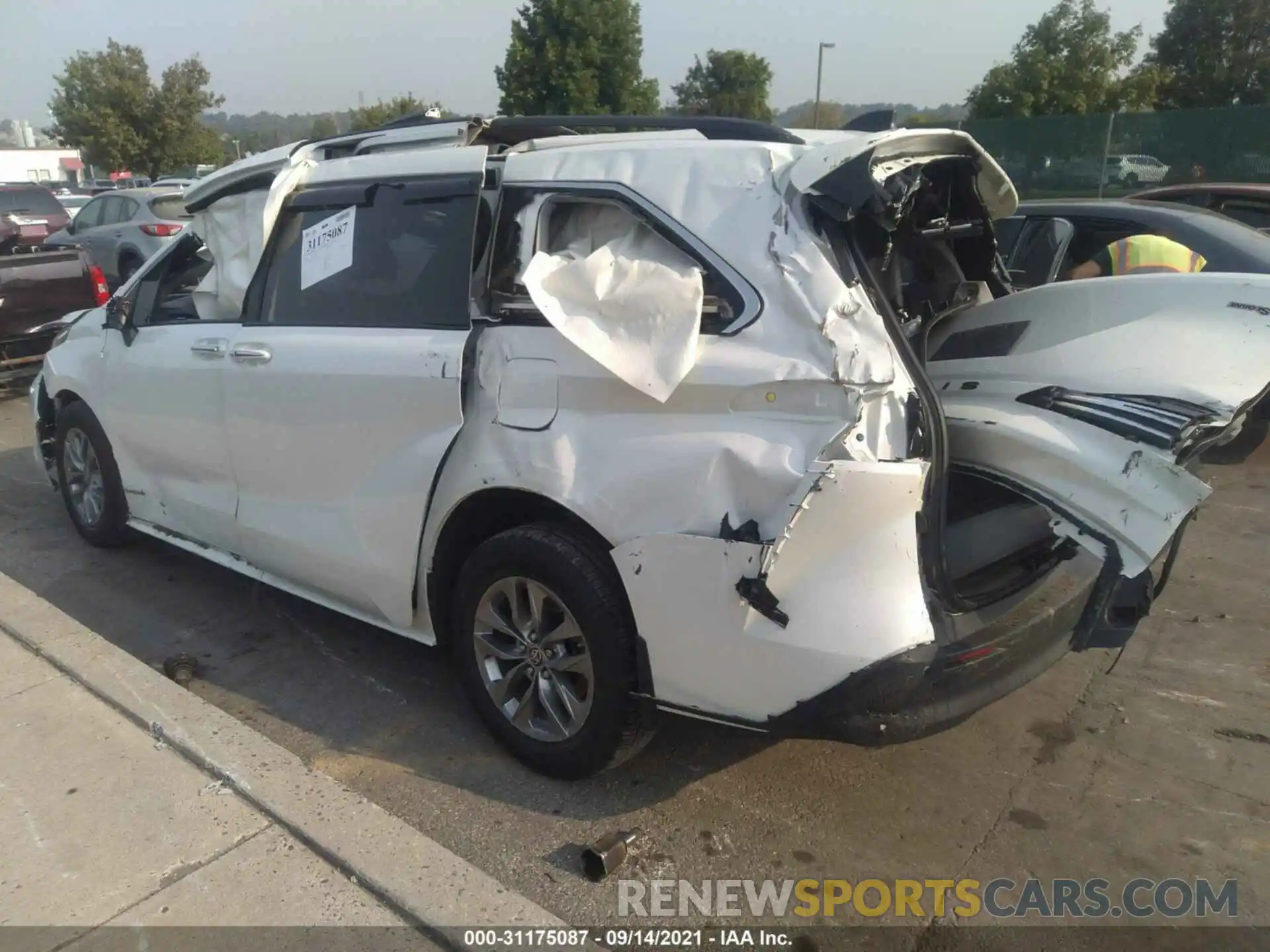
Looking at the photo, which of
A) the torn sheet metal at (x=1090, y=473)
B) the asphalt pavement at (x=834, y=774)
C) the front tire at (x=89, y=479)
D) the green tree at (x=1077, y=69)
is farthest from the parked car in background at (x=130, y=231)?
the green tree at (x=1077, y=69)

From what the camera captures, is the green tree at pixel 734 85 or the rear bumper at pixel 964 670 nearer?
the rear bumper at pixel 964 670

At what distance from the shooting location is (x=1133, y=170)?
21828 mm

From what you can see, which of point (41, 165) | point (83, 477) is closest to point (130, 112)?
point (83, 477)

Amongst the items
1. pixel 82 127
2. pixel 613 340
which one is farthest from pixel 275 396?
pixel 82 127

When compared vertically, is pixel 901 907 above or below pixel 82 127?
below

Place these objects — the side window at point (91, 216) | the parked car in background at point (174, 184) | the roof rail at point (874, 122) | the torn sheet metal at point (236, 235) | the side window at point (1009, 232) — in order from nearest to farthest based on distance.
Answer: the roof rail at point (874, 122) < the torn sheet metal at point (236, 235) < the side window at point (1009, 232) < the side window at point (91, 216) < the parked car in background at point (174, 184)

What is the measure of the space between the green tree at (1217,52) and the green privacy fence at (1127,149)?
1208 centimetres

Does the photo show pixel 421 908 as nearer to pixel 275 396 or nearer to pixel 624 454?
pixel 624 454

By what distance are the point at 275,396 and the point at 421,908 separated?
1.97 meters

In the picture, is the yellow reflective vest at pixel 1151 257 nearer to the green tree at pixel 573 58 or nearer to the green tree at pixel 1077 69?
the green tree at pixel 573 58

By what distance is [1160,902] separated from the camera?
267cm

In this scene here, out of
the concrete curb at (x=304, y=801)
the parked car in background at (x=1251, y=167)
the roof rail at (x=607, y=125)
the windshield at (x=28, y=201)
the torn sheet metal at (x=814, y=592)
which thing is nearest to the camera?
the torn sheet metal at (x=814, y=592)

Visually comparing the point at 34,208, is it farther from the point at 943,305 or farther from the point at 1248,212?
the point at 1248,212

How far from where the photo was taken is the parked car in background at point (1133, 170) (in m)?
21.4
